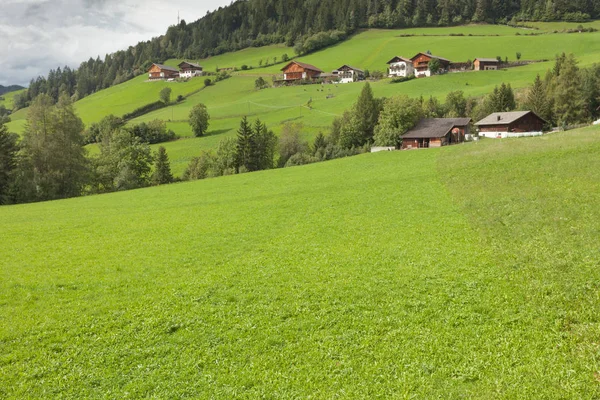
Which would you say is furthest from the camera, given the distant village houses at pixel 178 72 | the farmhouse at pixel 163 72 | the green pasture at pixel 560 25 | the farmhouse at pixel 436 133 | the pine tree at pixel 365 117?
the farmhouse at pixel 163 72

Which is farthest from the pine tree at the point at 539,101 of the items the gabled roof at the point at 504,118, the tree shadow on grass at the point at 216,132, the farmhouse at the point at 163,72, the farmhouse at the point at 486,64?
the farmhouse at the point at 163,72

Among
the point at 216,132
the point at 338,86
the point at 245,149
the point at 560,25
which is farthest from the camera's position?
the point at 560,25

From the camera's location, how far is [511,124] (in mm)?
68438

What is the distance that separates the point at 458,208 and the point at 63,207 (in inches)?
1694

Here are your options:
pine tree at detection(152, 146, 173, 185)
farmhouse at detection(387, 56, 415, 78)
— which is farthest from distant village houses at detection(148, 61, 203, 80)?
pine tree at detection(152, 146, 173, 185)

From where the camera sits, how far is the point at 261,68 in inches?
7318

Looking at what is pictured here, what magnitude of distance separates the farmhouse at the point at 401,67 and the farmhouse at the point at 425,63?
2.16 metres

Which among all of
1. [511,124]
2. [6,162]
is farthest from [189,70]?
[511,124]

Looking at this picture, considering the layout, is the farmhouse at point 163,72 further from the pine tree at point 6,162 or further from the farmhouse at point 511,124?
the farmhouse at point 511,124

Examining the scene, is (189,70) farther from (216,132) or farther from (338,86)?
(216,132)

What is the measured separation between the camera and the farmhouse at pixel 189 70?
191375 millimetres

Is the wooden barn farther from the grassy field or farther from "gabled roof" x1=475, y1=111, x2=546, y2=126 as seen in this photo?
the grassy field

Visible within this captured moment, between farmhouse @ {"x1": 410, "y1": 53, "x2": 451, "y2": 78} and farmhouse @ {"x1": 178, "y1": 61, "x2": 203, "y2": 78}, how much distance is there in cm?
10480

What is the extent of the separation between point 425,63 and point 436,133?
76733 mm
